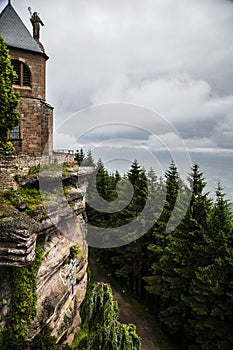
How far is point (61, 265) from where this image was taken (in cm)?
1800

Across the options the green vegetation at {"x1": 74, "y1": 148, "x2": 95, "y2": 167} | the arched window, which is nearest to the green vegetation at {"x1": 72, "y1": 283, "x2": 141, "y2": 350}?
the arched window

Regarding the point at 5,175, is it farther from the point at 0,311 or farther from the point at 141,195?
the point at 141,195

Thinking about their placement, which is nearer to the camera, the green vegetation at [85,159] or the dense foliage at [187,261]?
the dense foliage at [187,261]

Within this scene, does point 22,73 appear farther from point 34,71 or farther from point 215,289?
point 215,289

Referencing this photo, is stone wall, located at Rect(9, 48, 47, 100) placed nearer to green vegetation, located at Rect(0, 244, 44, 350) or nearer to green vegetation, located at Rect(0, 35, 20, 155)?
green vegetation, located at Rect(0, 35, 20, 155)

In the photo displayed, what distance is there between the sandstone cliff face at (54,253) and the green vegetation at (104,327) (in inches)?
171

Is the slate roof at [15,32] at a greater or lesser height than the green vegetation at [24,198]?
greater

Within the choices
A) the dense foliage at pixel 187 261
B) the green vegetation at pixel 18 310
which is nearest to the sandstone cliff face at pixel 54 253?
the green vegetation at pixel 18 310

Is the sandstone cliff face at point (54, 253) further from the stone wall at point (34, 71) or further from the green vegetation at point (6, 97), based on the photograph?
the stone wall at point (34, 71)

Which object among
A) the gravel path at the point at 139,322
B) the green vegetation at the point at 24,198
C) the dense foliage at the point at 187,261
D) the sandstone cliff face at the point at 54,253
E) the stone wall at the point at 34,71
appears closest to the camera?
the sandstone cliff face at the point at 54,253

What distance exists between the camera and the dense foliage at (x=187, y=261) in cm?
1728

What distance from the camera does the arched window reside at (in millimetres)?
24109

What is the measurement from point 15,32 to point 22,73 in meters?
3.88

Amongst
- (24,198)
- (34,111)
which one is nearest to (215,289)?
(24,198)
